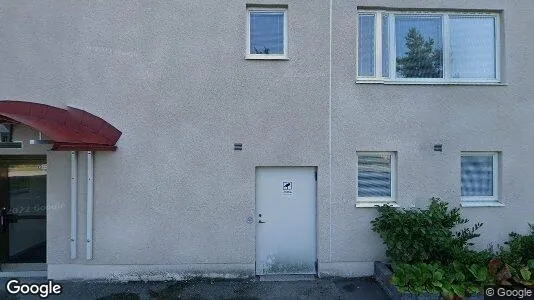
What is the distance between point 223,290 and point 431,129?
4.53 m

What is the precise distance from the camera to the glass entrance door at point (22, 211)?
659 centimetres

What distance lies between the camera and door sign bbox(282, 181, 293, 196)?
6430 millimetres

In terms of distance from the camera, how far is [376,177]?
6.55m

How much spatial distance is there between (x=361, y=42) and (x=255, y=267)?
445 cm

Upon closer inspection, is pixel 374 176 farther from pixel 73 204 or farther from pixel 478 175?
pixel 73 204

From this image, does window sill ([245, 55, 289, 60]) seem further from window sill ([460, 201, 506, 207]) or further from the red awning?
window sill ([460, 201, 506, 207])

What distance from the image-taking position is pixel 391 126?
6402mm

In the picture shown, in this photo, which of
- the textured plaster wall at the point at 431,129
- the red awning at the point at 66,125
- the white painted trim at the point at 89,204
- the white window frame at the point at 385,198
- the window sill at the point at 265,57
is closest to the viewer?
the red awning at the point at 66,125

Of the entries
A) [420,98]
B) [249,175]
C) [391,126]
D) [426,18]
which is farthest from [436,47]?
[249,175]

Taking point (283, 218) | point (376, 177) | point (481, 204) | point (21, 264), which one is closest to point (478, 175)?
point (481, 204)

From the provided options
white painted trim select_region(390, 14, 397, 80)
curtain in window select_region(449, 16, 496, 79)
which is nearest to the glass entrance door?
white painted trim select_region(390, 14, 397, 80)

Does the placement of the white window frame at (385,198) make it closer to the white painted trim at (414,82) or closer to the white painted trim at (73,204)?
the white painted trim at (414,82)

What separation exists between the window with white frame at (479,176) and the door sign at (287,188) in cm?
313

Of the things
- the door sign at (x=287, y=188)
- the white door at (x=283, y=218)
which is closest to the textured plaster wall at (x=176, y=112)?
the white door at (x=283, y=218)
